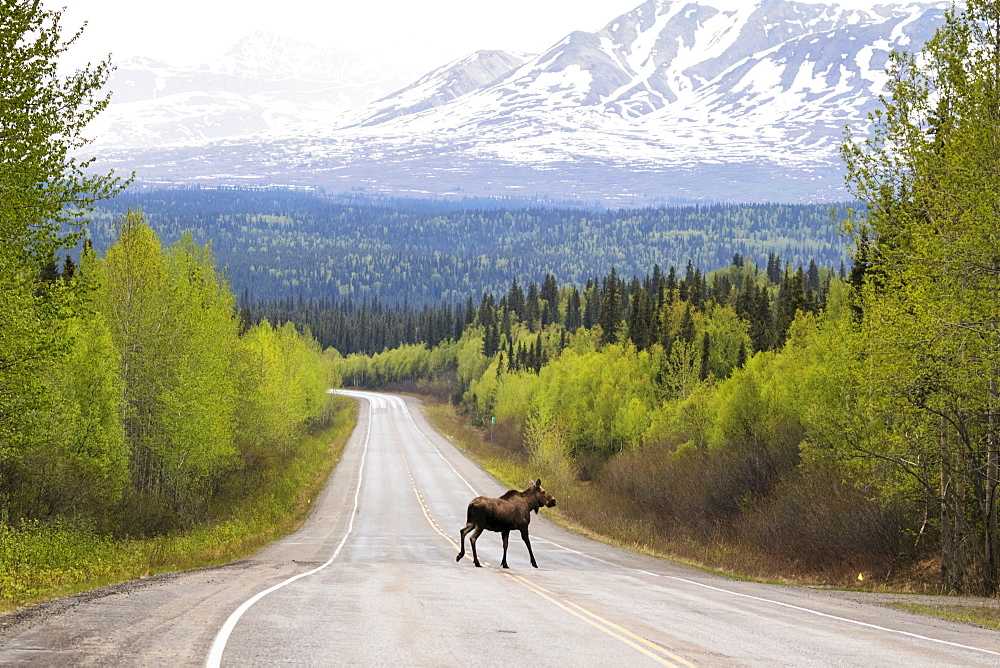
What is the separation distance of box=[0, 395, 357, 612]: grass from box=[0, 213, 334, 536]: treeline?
1.14 metres

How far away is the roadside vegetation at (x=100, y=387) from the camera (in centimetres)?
1833

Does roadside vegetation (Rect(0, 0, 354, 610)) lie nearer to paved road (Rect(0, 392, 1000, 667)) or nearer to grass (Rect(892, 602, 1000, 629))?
paved road (Rect(0, 392, 1000, 667))

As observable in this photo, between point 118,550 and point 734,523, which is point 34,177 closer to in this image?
point 118,550

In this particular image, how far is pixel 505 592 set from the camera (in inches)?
679

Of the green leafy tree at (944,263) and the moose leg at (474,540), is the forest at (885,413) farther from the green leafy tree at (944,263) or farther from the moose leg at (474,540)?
the moose leg at (474,540)

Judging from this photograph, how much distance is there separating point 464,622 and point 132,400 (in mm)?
27844

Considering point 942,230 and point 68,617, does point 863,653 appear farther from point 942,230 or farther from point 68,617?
point 942,230

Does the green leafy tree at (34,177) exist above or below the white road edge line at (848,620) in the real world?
above

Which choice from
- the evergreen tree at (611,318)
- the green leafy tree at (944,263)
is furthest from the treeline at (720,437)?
the green leafy tree at (944,263)

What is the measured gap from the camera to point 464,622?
1284 cm

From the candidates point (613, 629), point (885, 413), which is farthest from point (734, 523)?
point (613, 629)

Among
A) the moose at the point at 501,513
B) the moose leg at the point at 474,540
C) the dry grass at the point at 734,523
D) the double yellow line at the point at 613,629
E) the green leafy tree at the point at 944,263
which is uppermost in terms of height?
the green leafy tree at the point at 944,263

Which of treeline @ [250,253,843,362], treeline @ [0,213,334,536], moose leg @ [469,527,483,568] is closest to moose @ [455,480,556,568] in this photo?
moose leg @ [469,527,483,568]

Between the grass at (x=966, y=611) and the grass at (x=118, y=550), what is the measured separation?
1480 cm
